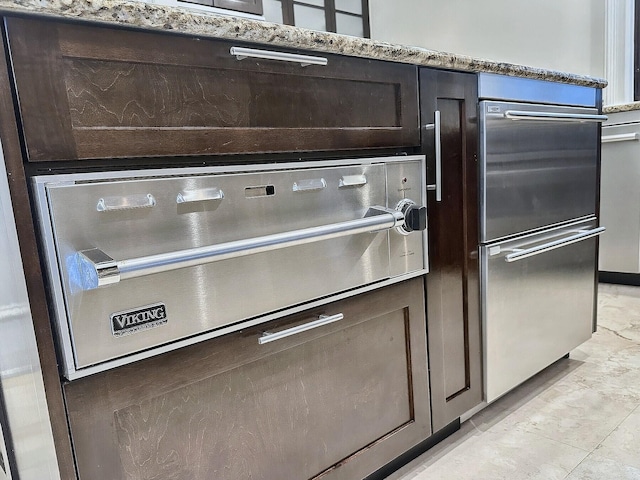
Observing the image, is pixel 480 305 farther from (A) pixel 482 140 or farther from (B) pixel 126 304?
(B) pixel 126 304

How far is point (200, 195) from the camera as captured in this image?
735 mm

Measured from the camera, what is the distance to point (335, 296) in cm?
95

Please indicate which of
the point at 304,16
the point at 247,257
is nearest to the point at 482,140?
the point at 247,257

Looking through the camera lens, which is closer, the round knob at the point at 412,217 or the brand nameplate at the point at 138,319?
the brand nameplate at the point at 138,319

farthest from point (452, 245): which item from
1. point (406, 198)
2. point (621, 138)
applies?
point (621, 138)

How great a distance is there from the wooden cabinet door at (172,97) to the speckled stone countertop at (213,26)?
0.06ft

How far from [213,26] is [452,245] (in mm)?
796

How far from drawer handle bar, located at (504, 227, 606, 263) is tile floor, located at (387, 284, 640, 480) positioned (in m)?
0.52

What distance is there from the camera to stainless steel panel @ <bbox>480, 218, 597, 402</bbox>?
134 cm

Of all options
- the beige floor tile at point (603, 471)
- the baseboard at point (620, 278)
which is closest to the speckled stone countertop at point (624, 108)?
the baseboard at point (620, 278)

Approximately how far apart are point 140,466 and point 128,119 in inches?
21.5

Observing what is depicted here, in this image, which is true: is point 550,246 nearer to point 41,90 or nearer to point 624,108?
point 41,90

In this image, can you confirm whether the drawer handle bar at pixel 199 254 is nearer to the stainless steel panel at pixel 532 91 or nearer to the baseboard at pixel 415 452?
the stainless steel panel at pixel 532 91

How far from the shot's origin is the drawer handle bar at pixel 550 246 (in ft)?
4.32
